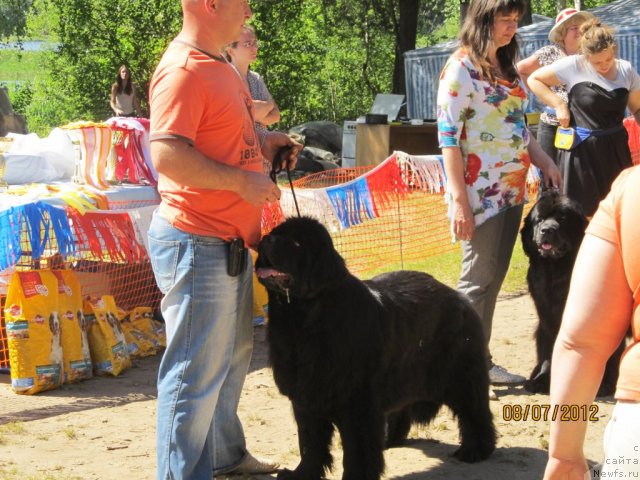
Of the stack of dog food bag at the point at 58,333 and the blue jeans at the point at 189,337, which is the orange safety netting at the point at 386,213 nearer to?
the stack of dog food bag at the point at 58,333

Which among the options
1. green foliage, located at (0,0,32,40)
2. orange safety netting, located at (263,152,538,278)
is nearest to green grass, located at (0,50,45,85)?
green foliage, located at (0,0,32,40)

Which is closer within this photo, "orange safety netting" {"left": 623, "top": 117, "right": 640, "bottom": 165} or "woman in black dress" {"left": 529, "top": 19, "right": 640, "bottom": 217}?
"woman in black dress" {"left": 529, "top": 19, "right": 640, "bottom": 217}

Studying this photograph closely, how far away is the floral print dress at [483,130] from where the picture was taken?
443 cm

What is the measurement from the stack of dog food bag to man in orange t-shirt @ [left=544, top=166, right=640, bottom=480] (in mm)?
3919

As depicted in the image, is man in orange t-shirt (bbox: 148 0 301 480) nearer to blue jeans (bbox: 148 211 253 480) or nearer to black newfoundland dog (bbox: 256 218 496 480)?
blue jeans (bbox: 148 211 253 480)

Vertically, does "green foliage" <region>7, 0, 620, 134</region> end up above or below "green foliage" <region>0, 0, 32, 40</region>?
below

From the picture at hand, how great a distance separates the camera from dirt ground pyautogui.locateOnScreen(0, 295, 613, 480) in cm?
389

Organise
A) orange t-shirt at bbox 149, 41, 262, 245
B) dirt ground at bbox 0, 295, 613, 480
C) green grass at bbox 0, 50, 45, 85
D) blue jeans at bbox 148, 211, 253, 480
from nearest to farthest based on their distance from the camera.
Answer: orange t-shirt at bbox 149, 41, 262, 245 → blue jeans at bbox 148, 211, 253, 480 → dirt ground at bbox 0, 295, 613, 480 → green grass at bbox 0, 50, 45, 85

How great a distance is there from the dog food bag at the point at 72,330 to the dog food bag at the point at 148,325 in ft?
2.03

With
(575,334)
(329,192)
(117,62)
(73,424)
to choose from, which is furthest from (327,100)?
(575,334)

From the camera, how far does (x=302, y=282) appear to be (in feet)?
10.4

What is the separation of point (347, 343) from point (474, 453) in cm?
106

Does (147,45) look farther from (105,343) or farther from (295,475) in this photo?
(295,475)

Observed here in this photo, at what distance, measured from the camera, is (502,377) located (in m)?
5.11
